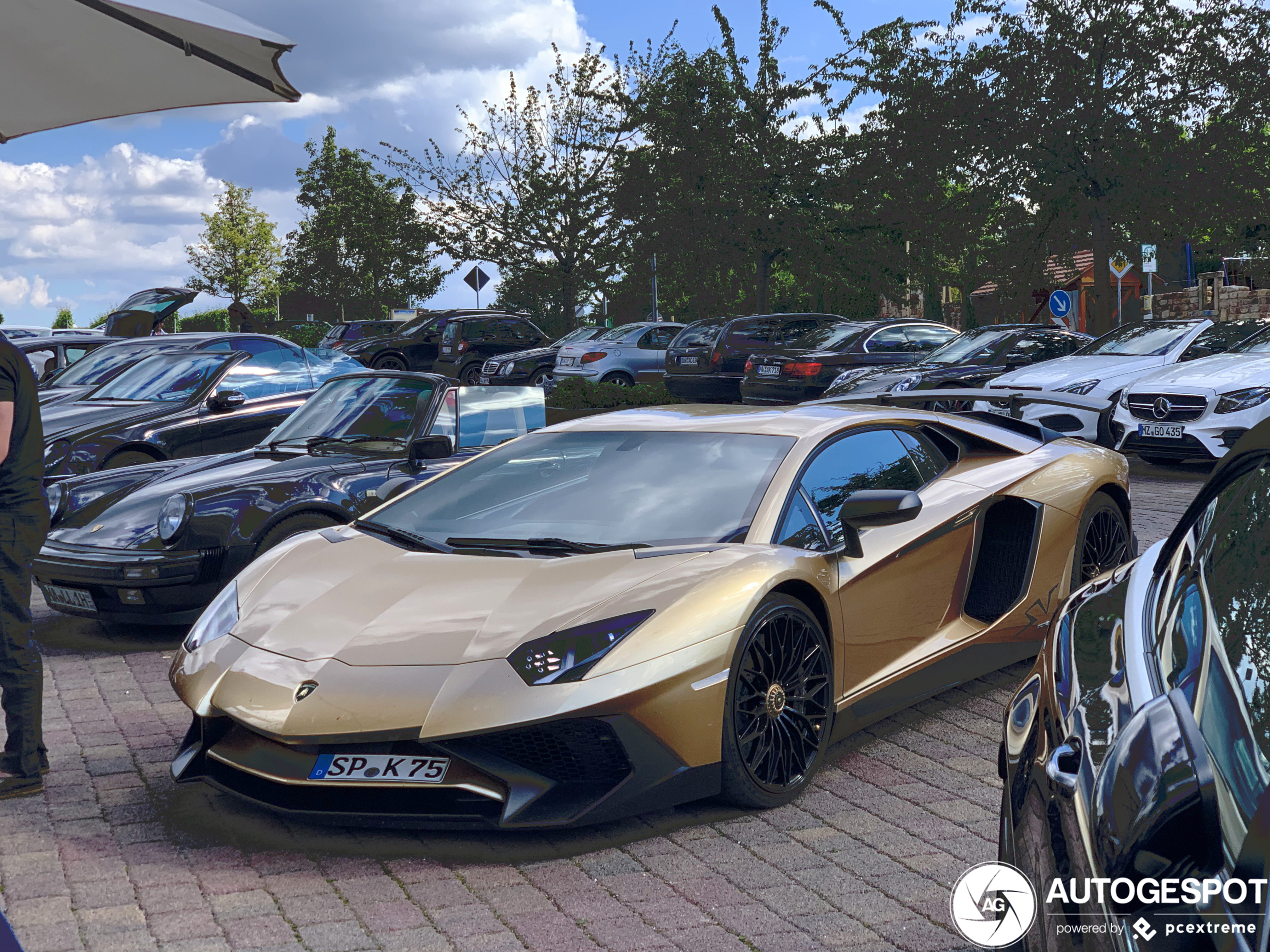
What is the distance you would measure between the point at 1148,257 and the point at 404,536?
832 inches

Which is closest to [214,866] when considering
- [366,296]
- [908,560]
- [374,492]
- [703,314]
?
[908,560]

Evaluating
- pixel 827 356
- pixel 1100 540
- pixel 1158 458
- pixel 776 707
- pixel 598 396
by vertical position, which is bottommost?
pixel 1158 458

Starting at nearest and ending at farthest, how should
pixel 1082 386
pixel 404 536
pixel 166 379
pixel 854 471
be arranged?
pixel 404 536
pixel 854 471
pixel 166 379
pixel 1082 386

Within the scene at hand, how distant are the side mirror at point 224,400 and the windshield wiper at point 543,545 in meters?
6.31

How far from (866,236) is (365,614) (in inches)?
968

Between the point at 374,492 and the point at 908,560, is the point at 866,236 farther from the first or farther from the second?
the point at 908,560

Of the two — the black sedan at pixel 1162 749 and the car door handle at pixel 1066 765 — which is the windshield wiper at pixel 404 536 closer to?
the black sedan at pixel 1162 749

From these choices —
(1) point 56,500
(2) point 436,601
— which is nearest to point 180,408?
(1) point 56,500

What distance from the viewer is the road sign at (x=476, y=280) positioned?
31.8 metres

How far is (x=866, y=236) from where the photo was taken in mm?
27125

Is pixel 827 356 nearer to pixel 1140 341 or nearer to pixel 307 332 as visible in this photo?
pixel 1140 341

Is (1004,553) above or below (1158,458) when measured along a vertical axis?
above

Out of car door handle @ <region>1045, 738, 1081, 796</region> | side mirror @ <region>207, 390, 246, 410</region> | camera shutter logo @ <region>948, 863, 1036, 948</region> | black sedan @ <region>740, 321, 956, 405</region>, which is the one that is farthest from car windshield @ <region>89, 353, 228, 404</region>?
car door handle @ <region>1045, 738, 1081, 796</region>

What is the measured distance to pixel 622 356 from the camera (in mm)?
22297
